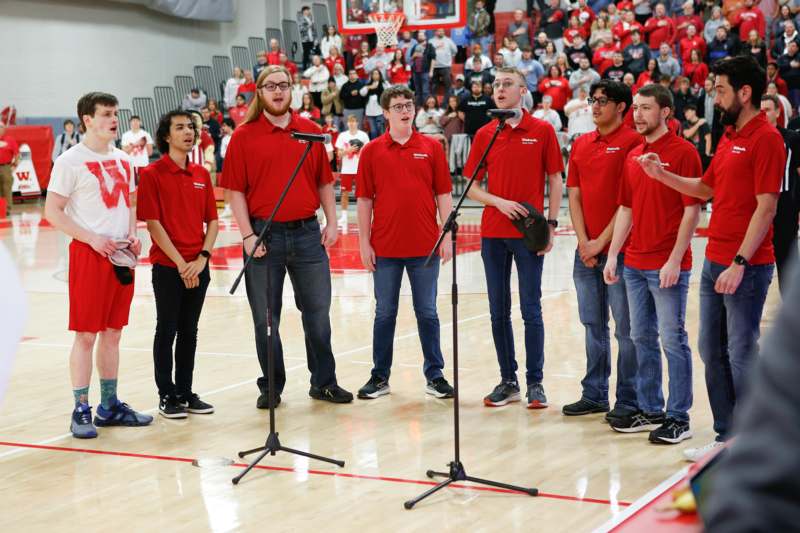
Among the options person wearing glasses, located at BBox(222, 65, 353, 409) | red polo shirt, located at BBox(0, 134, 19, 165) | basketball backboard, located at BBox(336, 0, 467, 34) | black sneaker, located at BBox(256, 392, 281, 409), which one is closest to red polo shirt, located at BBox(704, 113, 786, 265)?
person wearing glasses, located at BBox(222, 65, 353, 409)

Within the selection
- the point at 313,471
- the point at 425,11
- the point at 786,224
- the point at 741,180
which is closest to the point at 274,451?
the point at 313,471

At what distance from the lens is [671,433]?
18.6ft

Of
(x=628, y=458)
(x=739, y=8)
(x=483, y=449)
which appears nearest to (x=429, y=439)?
(x=483, y=449)

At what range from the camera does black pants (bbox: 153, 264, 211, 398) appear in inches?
254

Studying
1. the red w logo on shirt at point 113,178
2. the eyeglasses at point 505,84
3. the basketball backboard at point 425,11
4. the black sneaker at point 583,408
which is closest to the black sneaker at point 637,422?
the black sneaker at point 583,408

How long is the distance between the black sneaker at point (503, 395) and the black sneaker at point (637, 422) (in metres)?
0.85

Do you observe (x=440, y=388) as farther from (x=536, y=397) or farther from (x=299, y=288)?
(x=299, y=288)

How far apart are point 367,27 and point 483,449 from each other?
56.8 feet

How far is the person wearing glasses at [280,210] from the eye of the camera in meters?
6.54

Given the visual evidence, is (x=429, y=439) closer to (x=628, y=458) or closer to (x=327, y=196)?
(x=628, y=458)

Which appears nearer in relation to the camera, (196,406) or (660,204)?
(660,204)

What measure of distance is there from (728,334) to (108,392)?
363 centimetres

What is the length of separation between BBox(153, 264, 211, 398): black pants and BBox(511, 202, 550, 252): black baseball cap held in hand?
2009mm

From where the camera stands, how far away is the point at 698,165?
18.4ft
